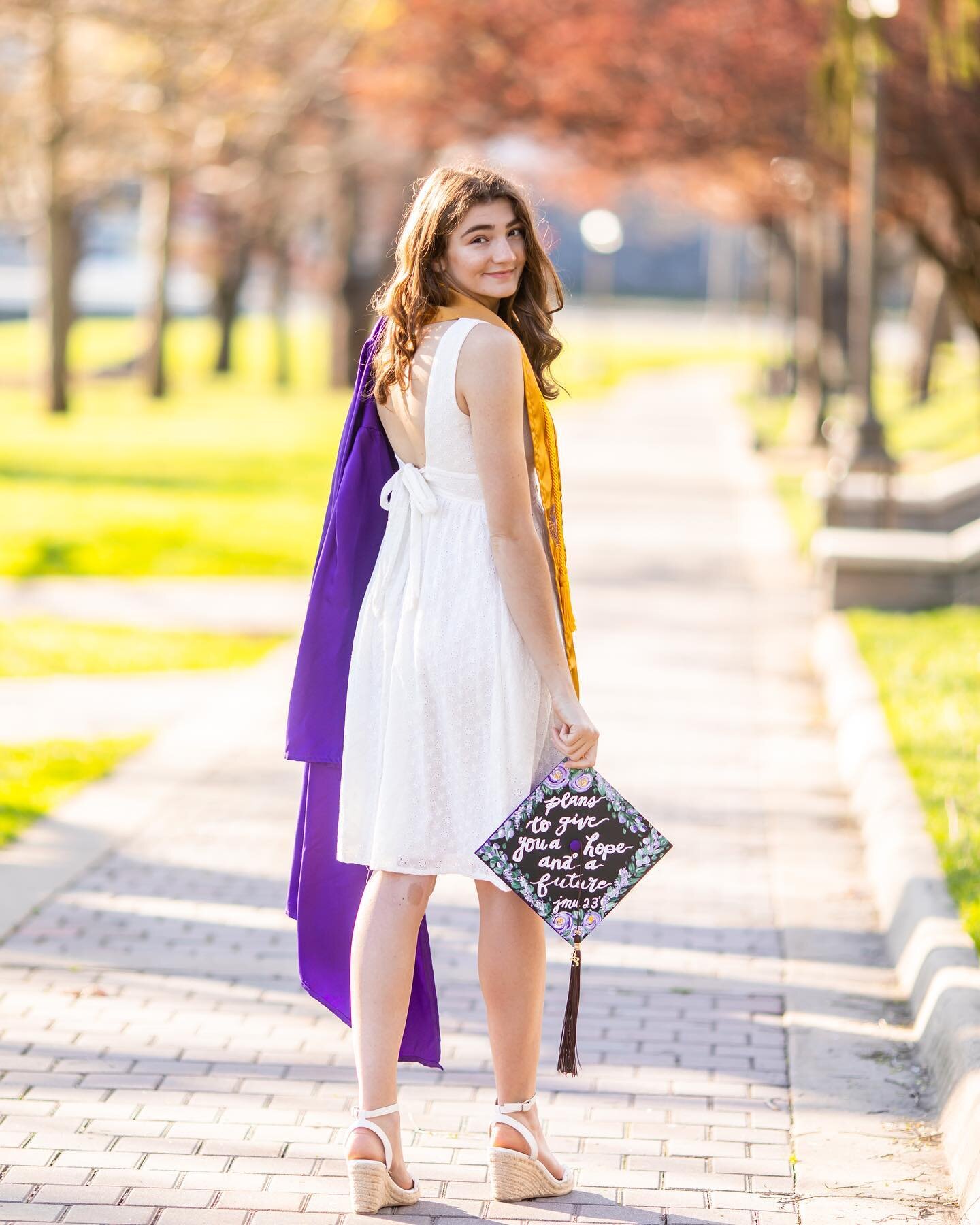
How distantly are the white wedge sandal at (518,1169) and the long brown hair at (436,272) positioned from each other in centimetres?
144

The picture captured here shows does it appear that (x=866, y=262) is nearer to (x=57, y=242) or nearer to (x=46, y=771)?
(x=46, y=771)

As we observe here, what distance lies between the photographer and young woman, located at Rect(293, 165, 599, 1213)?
3.55 meters

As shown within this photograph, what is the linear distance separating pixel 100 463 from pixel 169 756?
47.2 ft

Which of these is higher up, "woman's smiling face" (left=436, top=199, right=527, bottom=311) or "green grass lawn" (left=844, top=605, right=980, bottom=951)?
"woman's smiling face" (left=436, top=199, right=527, bottom=311)

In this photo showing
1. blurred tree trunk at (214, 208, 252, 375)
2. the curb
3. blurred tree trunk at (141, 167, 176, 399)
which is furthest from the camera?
blurred tree trunk at (214, 208, 252, 375)

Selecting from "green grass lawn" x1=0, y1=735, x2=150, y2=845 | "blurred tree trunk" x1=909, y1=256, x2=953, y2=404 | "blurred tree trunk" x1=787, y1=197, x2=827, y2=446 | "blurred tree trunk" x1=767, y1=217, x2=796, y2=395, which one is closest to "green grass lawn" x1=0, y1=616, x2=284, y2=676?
"green grass lawn" x1=0, y1=735, x2=150, y2=845

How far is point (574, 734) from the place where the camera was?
3.57 meters

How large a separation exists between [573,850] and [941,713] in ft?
16.4

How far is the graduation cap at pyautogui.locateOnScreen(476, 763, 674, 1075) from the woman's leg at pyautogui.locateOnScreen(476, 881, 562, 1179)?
76 millimetres

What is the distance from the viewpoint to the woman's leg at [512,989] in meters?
3.72

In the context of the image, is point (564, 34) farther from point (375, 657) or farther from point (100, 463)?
point (375, 657)

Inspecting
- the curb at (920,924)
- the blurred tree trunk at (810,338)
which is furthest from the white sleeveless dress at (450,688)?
the blurred tree trunk at (810,338)

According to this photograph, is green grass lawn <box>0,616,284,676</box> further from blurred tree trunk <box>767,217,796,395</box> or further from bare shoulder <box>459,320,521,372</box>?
blurred tree trunk <box>767,217,796,395</box>

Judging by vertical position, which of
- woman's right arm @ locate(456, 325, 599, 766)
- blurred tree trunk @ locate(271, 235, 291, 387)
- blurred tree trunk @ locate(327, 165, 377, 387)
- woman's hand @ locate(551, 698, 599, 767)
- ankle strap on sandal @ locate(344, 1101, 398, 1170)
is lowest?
blurred tree trunk @ locate(271, 235, 291, 387)
